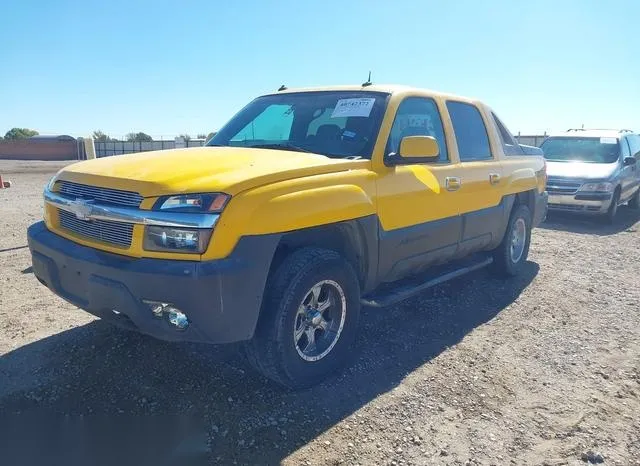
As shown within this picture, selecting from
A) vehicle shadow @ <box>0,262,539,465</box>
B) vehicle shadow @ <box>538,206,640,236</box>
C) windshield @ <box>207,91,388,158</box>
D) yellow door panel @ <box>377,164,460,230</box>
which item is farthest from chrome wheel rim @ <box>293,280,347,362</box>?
vehicle shadow @ <box>538,206,640,236</box>

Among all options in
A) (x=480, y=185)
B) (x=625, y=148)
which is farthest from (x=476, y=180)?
(x=625, y=148)

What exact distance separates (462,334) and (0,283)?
4487mm

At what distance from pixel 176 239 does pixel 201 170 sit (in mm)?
519

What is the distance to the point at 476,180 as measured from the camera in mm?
5008

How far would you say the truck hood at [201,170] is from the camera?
9.73ft

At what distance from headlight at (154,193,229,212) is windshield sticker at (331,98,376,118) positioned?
1619mm

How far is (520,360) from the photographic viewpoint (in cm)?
407

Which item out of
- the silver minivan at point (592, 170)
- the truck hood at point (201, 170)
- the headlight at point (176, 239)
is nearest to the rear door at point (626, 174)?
the silver minivan at point (592, 170)

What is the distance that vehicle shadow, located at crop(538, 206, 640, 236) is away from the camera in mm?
9734

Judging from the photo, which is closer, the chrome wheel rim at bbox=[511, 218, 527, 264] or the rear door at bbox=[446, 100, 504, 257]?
the rear door at bbox=[446, 100, 504, 257]

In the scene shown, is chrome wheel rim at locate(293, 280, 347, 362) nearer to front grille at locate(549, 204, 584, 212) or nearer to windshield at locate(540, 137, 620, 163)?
front grille at locate(549, 204, 584, 212)

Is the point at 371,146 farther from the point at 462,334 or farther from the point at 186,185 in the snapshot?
the point at 462,334

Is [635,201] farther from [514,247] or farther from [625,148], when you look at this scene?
[514,247]

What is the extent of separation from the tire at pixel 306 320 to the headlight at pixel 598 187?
26.7 feet
